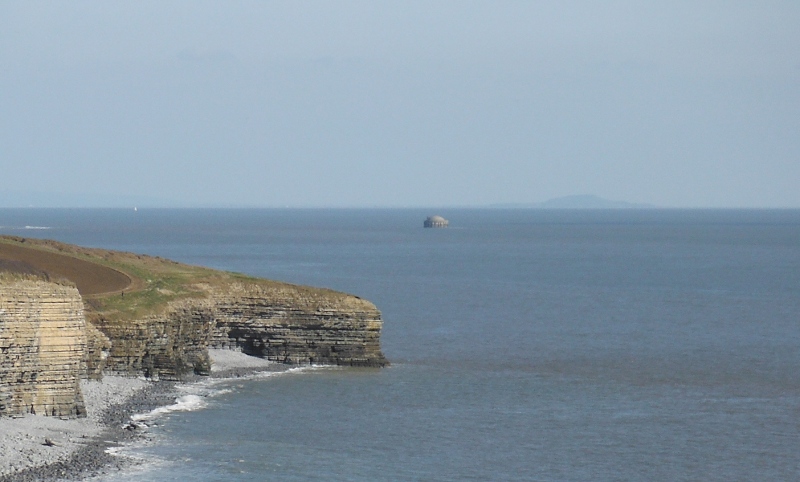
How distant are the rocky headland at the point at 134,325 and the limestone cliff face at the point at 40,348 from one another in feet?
0.15

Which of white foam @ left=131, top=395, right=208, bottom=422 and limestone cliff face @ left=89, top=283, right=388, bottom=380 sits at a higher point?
limestone cliff face @ left=89, top=283, right=388, bottom=380

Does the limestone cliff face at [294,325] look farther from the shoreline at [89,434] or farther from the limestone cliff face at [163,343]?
the shoreline at [89,434]

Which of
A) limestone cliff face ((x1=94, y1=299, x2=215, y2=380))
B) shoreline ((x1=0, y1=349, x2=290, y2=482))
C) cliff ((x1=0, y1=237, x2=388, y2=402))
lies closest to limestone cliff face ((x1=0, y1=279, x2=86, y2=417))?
shoreline ((x1=0, y1=349, x2=290, y2=482))

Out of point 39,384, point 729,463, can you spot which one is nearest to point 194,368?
point 39,384

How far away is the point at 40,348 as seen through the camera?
53812mm

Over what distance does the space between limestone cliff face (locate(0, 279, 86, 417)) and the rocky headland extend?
0.05 m

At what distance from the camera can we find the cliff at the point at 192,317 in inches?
2672

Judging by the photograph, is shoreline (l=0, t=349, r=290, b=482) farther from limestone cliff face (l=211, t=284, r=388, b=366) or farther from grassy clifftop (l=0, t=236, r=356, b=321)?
limestone cliff face (l=211, t=284, r=388, b=366)

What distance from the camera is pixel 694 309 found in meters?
119

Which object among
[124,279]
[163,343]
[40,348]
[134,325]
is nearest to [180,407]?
[134,325]

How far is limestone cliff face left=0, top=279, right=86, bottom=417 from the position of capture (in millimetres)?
52250

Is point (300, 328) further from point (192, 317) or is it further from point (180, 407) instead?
point (180, 407)

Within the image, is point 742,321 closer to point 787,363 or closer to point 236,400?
point 787,363

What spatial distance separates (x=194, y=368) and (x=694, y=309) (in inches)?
2423
